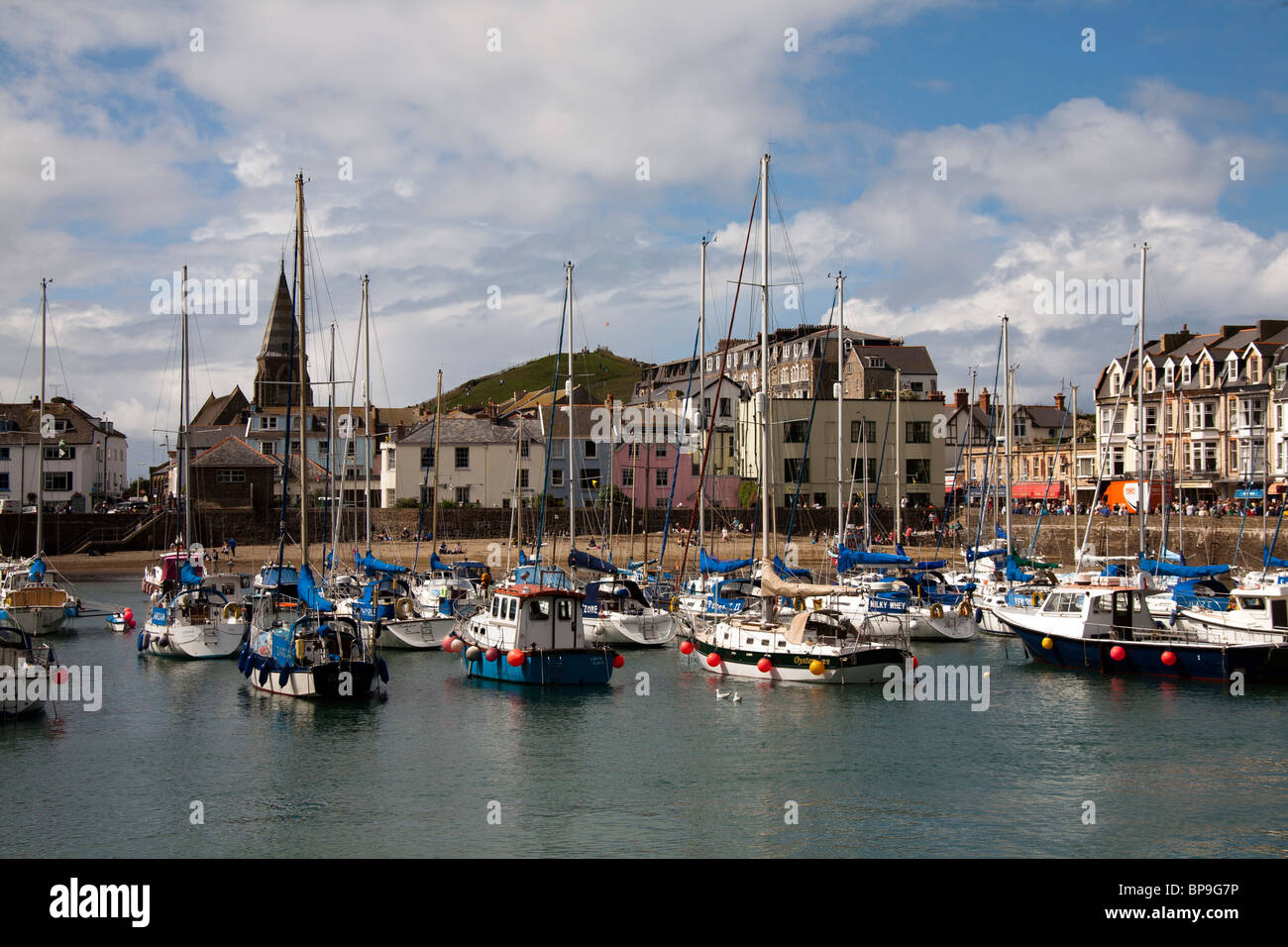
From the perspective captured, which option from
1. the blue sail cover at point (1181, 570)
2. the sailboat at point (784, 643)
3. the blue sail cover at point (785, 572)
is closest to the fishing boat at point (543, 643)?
the sailboat at point (784, 643)

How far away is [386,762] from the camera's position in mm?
28406

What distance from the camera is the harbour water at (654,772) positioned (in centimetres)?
2286

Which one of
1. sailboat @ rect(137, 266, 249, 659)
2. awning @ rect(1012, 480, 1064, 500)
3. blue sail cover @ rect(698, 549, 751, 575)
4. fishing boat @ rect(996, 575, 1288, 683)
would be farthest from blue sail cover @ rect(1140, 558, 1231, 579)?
awning @ rect(1012, 480, 1064, 500)

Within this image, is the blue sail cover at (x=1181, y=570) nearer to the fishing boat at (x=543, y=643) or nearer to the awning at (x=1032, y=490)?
the fishing boat at (x=543, y=643)

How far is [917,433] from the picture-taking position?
316 feet

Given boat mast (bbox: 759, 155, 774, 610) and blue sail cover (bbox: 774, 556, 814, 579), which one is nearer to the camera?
boat mast (bbox: 759, 155, 774, 610)

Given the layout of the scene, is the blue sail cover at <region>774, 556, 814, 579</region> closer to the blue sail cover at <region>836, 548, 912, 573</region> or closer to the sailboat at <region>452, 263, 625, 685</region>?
the blue sail cover at <region>836, 548, 912, 573</region>

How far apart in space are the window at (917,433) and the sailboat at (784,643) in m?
57.8

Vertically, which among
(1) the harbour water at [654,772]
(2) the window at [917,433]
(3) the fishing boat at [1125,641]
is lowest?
(1) the harbour water at [654,772]

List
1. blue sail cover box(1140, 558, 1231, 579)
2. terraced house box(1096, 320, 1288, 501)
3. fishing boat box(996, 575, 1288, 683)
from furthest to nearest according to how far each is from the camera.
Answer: terraced house box(1096, 320, 1288, 501) → blue sail cover box(1140, 558, 1231, 579) → fishing boat box(996, 575, 1288, 683)

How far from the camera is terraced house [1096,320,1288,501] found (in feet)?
266

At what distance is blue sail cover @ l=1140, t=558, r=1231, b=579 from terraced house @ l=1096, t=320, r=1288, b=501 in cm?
2974

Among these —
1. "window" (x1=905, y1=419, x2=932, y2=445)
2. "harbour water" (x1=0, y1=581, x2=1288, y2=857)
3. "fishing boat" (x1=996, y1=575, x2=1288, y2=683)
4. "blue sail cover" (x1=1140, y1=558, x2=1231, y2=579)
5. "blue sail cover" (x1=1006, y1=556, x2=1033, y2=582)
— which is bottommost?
"harbour water" (x1=0, y1=581, x2=1288, y2=857)
